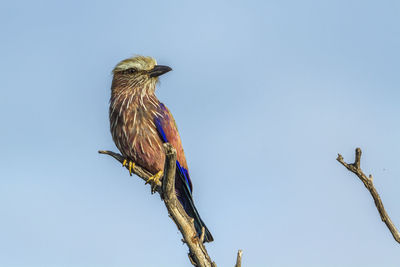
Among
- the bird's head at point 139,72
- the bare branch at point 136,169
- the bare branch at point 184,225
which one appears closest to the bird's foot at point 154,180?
the bare branch at point 136,169

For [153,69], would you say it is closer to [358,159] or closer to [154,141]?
[154,141]

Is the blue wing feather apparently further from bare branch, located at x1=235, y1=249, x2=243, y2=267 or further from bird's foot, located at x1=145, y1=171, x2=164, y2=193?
bare branch, located at x1=235, y1=249, x2=243, y2=267

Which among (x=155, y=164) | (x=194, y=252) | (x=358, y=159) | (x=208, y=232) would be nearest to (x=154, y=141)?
(x=155, y=164)

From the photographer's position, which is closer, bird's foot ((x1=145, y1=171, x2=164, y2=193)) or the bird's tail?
bird's foot ((x1=145, y1=171, x2=164, y2=193))

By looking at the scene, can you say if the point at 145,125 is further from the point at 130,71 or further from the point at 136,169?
the point at 130,71

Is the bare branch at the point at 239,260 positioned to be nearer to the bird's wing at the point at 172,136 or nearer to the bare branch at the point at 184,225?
the bare branch at the point at 184,225

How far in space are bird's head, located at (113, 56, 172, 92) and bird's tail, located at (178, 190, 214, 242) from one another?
2.01 metres

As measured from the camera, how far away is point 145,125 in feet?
31.4

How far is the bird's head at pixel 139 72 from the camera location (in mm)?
10312

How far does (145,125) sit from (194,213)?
1.61 metres

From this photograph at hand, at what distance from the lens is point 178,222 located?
7.85 meters

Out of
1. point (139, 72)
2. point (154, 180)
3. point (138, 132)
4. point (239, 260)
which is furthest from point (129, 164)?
point (239, 260)

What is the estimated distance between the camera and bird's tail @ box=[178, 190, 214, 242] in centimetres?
929

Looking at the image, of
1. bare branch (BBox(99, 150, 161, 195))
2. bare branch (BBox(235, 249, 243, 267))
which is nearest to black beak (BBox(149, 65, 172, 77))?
bare branch (BBox(99, 150, 161, 195))
